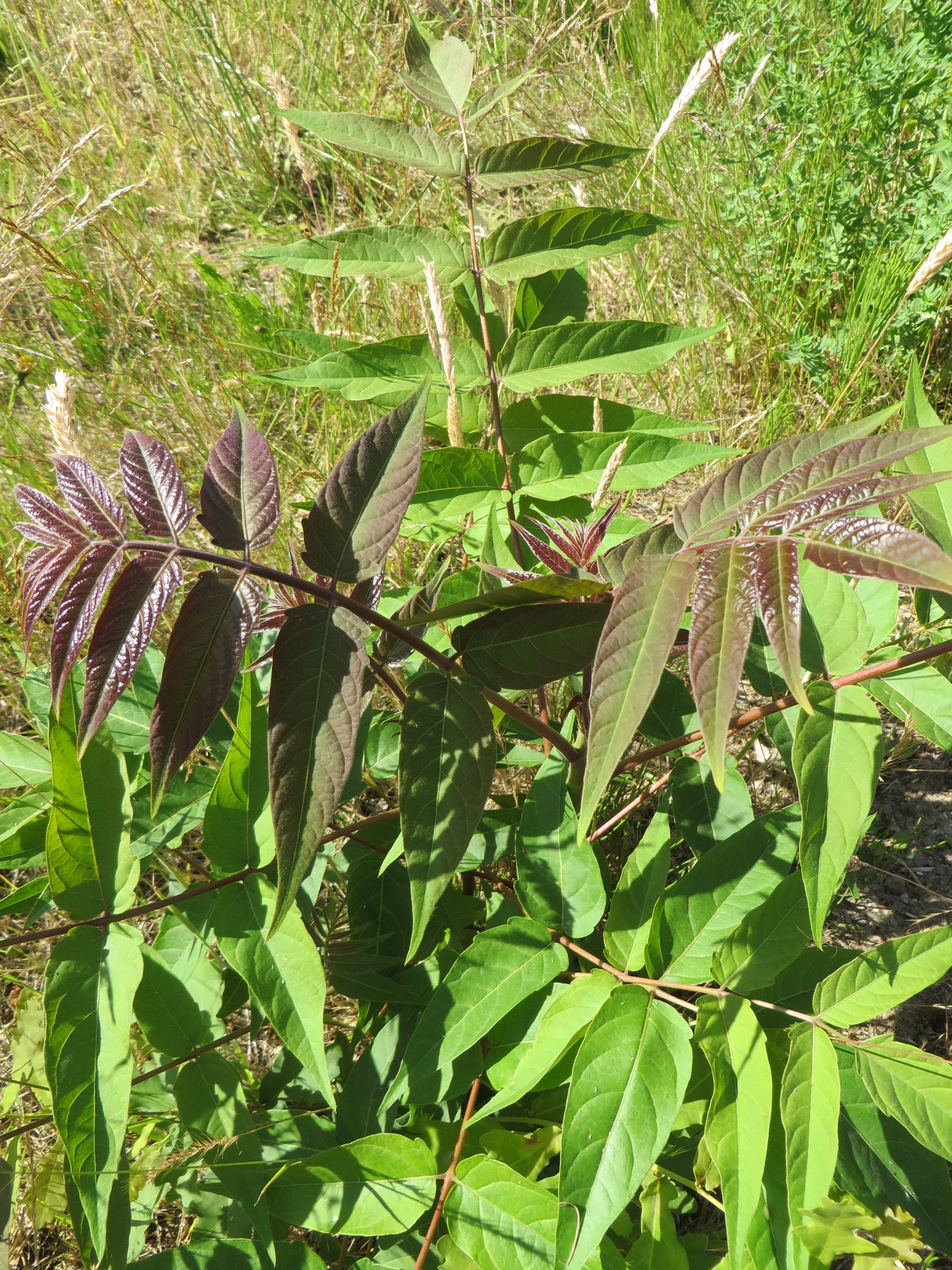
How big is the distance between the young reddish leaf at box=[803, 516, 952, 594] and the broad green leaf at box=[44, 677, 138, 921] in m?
0.98

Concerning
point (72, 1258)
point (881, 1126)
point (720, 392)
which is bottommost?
point (72, 1258)

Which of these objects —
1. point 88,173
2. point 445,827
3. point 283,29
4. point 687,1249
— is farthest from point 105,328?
point 687,1249

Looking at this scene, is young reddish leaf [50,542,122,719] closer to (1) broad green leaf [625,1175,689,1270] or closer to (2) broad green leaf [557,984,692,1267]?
(2) broad green leaf [557,984,692,1267]

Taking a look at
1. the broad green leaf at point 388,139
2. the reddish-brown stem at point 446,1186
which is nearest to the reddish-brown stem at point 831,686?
the reddish-brown stem at point 446,1186

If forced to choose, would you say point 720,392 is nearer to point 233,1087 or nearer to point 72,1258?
point 233,1087

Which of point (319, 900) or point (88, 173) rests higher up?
Answer: point (88, 173)

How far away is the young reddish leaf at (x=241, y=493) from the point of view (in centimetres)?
97

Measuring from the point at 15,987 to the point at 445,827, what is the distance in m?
1.74

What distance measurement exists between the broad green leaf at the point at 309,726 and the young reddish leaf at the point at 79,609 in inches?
7.3

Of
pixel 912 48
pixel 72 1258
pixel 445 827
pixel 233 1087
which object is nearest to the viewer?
pixel 445 827

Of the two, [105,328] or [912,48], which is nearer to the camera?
[912,48]

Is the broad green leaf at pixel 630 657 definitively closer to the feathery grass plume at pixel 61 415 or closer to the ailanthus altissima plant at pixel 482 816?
the ailanthus altissima plant at pixel 482 816

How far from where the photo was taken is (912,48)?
2520 millimetres

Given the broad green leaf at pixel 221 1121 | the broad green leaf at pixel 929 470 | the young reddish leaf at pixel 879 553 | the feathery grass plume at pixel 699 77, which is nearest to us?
the young reddish leaf at pixel 879 553
